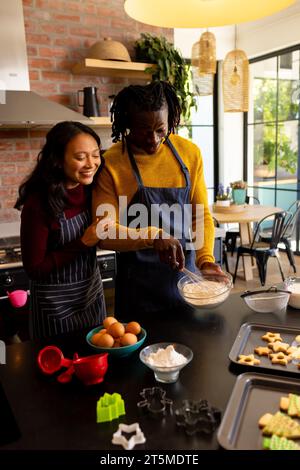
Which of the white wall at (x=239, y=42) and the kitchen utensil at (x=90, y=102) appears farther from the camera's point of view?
the white wall at (x=239, y=42)

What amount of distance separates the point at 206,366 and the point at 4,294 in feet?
5.80

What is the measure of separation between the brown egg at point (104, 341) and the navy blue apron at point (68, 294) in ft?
1.17

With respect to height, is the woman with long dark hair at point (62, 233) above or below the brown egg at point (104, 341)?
above

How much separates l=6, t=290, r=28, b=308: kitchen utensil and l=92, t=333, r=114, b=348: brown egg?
141 centimetres

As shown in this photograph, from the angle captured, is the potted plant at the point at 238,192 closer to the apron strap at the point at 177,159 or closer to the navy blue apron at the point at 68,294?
the apron strap at the point at 177,159

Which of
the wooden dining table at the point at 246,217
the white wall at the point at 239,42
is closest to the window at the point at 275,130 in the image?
the white wall at the point at 239,42

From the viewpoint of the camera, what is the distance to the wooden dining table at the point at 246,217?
387 centimetres

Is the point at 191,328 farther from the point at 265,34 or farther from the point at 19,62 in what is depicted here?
the point at 265,34

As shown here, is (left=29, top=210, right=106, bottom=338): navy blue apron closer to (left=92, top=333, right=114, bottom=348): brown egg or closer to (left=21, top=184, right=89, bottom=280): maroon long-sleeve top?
(left=21, top=184, right=89, bottom=280): maroon long-sleeve top

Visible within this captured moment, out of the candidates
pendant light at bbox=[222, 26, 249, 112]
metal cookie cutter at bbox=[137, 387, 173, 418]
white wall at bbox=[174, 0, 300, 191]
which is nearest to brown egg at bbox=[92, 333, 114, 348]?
metal cookie cutter at bbox=[137, 387, 173, 418]

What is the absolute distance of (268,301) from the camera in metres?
1.34

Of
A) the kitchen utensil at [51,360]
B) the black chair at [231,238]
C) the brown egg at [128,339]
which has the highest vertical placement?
the brown egg at [128,339]

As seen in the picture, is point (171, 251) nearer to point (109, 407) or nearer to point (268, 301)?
point (268, 301)
